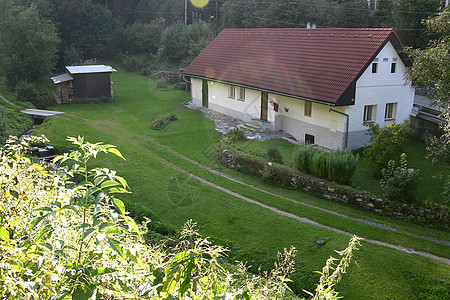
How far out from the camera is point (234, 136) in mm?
22484

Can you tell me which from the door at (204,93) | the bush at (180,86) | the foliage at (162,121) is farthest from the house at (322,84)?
the bush at (180,86)

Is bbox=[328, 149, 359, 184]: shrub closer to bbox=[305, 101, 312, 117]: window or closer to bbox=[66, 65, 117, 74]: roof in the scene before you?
bbox=[305, 101, 312, 117]: window

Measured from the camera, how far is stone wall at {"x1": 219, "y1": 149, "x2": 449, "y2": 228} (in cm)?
1382

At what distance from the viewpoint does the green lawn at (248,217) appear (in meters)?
10.8

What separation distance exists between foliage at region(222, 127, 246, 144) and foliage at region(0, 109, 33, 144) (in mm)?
11263

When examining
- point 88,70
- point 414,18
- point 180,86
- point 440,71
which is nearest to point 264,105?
point 440,71

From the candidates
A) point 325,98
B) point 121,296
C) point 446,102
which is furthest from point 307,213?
point 121,296

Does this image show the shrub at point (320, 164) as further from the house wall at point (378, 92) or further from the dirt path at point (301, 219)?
the house wall at point (378, 92)

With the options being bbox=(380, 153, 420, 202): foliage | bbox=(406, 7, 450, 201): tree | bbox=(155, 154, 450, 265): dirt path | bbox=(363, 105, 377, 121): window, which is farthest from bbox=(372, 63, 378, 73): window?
bbox=(155, 154, 450, 265): dirt path

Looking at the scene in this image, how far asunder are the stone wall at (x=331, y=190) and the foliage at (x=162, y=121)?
7706mm

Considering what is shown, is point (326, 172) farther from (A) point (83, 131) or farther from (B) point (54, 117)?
(B) point (54, 117)

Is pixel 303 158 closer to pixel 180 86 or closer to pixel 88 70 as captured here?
pixel 88 70

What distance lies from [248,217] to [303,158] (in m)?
4.18

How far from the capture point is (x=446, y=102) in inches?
565
